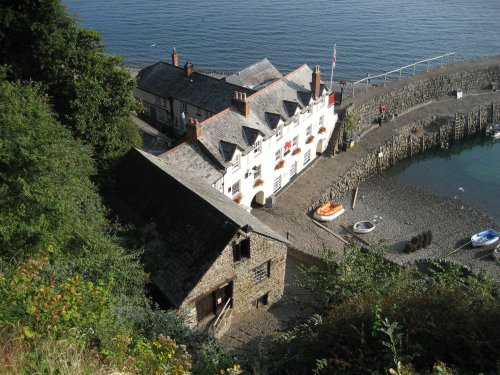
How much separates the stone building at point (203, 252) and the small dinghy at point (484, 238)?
20.9m

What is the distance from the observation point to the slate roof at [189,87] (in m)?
43.2

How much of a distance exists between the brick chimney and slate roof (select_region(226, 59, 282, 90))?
10839mm

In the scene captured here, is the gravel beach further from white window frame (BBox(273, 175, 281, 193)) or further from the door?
the door

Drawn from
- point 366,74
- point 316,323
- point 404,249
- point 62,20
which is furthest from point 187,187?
point 366,74

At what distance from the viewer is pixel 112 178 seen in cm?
3053

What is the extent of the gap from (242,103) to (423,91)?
37.5 m

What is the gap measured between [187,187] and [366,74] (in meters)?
59.2

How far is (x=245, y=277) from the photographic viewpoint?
25.5 metres

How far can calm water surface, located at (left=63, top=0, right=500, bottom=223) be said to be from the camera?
82.2 metres

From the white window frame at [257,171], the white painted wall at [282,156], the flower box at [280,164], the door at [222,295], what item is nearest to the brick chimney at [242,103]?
the white painted wall at [282,156]

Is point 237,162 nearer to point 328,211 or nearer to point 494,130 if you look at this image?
point 328,211

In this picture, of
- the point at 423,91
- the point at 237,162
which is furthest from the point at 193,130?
the point at 423,91

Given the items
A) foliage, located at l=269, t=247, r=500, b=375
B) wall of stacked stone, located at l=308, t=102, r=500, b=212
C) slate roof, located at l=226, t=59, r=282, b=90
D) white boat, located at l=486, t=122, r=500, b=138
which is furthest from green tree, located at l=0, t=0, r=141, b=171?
white boat, located at l=486, t=122, r=500, b=138

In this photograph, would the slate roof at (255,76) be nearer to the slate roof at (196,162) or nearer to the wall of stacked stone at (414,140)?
the wall of stacked stone at (414,140)
